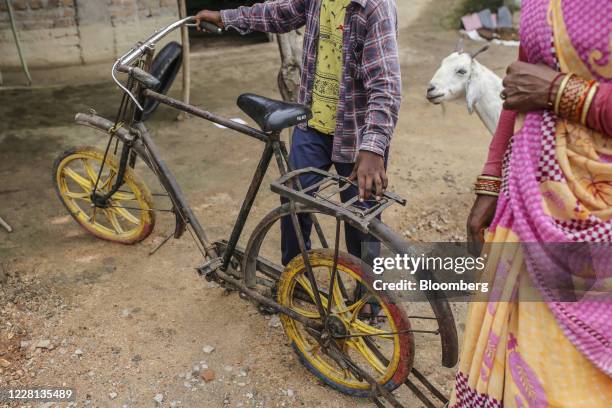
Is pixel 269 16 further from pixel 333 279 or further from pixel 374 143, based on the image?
pixel 333 279

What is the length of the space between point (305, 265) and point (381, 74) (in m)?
0.82

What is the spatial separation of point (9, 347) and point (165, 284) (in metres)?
0.83

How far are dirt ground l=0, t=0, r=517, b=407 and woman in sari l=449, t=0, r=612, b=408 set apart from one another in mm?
1178

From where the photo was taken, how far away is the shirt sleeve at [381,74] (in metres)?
2.23

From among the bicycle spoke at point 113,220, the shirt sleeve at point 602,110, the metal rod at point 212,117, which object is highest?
the shirt sleeve at point 602,110

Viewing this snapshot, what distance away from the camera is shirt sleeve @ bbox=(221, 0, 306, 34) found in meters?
2.64

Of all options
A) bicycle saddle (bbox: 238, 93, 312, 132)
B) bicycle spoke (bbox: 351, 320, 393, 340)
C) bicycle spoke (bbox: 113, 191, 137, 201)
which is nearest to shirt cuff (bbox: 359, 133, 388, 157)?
bicycle saddle (bbox: 238, 93, 312, 132)

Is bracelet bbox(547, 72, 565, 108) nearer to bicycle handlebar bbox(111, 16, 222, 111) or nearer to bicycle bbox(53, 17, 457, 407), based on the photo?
bicycle bbox(53, 17, 457, 407)

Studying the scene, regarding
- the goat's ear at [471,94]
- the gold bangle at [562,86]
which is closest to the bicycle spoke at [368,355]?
the gold bangle at [562,86]

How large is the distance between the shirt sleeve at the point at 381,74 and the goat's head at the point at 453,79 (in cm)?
165

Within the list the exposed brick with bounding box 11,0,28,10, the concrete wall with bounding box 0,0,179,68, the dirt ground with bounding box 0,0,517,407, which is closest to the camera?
the dirt ground with bounding box 0,0,517,407

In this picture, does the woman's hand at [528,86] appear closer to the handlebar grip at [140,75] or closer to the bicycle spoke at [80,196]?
A: the handlebar grip at [140,75]

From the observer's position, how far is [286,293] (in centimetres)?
258

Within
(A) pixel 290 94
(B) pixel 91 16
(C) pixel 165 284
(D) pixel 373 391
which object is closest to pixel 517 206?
(D) pixel 373 391
